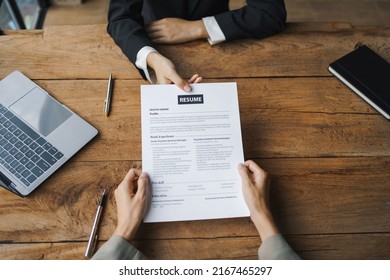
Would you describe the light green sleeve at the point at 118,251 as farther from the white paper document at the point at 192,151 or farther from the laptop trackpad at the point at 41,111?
the laptop trackpad at the point at 41,111

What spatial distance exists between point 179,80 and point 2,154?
1.56ft

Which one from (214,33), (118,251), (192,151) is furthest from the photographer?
(214,33)

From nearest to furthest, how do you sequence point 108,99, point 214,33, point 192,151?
point 192,151
point 108,99
point 214,33

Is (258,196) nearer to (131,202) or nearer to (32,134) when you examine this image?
(131,202)

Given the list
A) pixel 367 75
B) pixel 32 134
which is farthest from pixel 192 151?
pixel 367 75

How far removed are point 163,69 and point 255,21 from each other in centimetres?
35

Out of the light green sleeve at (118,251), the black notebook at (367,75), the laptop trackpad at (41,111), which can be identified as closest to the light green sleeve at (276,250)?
the light green sleeve at (118,251)

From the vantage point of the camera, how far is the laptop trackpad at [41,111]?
0.90 m

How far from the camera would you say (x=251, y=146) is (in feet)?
3.03

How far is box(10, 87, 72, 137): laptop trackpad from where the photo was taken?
90 cm

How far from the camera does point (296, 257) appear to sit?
0.77m

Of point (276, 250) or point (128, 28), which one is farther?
point (128, 28)

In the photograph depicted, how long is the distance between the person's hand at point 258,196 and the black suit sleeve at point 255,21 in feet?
1.50

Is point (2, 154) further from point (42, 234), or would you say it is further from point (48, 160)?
point (42, 234)
